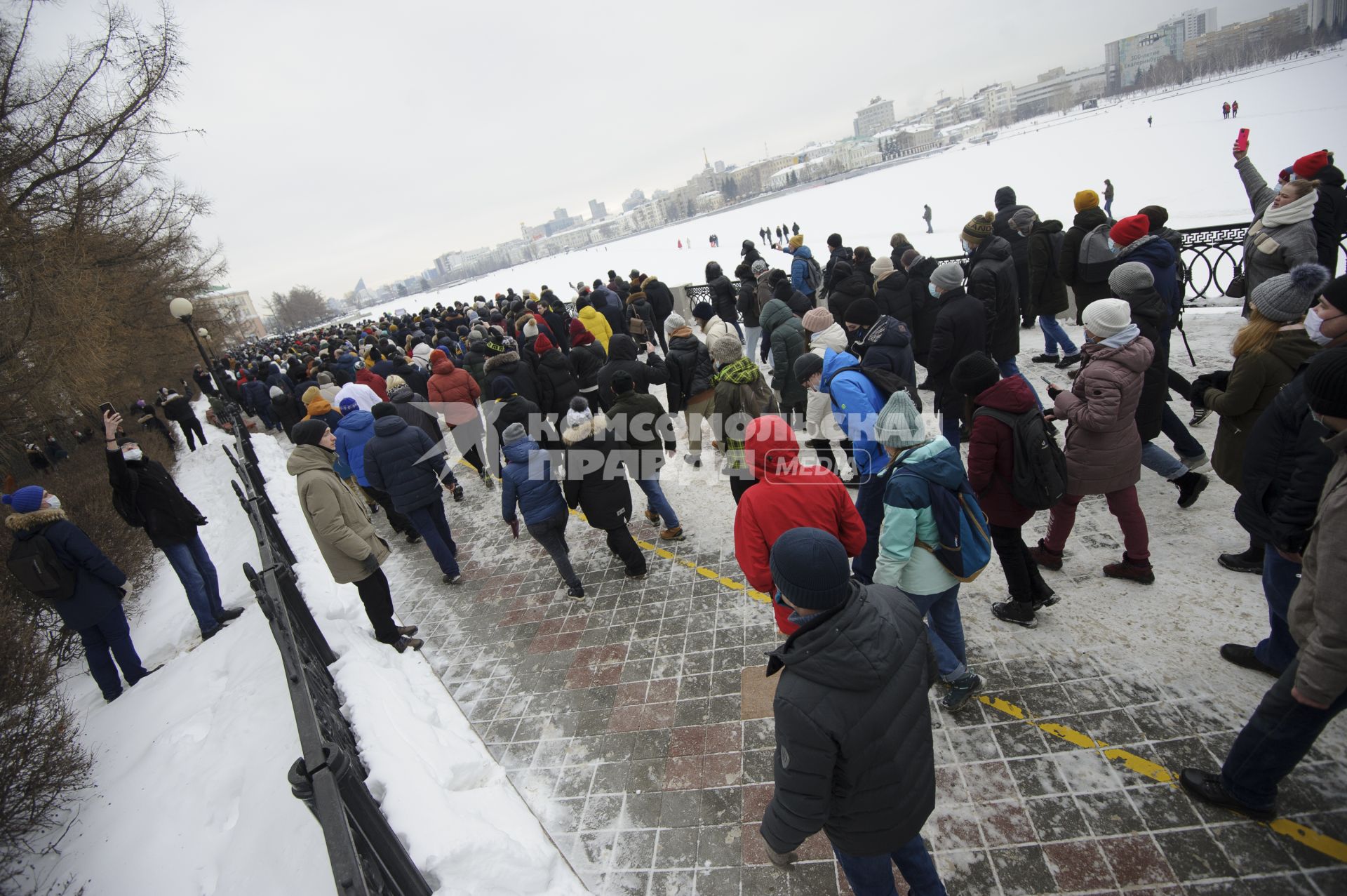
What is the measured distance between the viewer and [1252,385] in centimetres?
306

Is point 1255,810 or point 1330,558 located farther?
point 1255,810

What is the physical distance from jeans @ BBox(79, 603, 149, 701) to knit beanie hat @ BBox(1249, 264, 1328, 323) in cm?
829

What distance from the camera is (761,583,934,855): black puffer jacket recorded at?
1.70 metres

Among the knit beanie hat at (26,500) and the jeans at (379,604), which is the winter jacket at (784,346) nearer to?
the jeans at (379,604)

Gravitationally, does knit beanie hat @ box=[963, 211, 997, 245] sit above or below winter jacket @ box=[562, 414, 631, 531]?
above

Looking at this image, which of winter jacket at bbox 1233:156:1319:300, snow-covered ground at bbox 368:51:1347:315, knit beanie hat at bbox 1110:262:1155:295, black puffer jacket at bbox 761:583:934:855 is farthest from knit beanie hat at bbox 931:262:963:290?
snow-covered ground at bbox 368:51:1347:315

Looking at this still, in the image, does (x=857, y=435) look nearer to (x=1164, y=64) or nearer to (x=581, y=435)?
(x=581, y=435)

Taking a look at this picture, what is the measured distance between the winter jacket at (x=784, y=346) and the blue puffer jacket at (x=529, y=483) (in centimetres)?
264

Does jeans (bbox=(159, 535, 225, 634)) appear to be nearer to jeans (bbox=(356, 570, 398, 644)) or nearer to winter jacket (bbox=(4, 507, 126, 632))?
winter jacket (bbox=(4, 507, 126, 632))

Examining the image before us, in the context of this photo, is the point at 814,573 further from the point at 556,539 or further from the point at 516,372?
the point at 516,372

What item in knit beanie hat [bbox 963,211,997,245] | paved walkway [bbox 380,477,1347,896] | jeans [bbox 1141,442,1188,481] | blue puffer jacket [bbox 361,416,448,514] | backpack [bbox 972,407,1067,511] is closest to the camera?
paved walkway [bbox 380,477,1347,896]

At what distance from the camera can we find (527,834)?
10.1 ft

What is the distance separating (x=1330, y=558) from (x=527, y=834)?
3596 millimetres

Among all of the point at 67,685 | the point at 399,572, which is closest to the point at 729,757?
the point at 399,572
